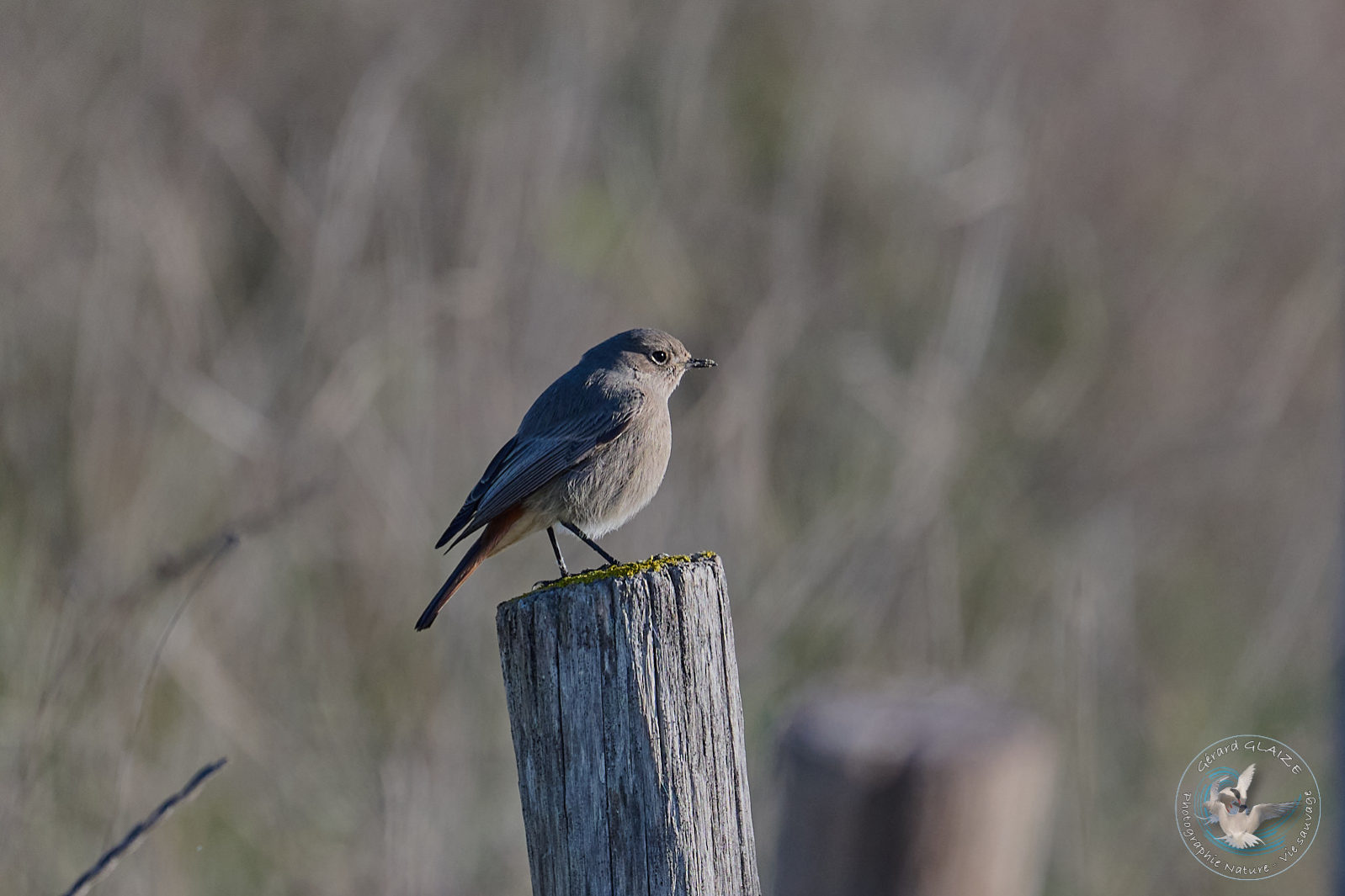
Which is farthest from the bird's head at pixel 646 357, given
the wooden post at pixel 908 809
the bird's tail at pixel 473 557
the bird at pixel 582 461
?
the wooden post at pixel 908 809

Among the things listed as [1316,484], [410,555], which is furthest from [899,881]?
[1316,484]

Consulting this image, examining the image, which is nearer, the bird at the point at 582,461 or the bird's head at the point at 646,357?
the bird at the point at 582,461

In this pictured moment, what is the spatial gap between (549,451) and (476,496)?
0.25 m

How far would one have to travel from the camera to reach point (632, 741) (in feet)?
7.24

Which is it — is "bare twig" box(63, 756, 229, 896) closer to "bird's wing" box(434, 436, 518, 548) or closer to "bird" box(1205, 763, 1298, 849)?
"bird's wing" box(434, 436, 518, 548)

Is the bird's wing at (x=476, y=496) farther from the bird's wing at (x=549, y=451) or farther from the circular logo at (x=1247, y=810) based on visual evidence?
the circular logo at (x=1247, y=810)

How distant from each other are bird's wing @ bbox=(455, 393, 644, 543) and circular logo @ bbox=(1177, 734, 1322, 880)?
6.70 ft

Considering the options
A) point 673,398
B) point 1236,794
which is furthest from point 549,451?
point 673,398

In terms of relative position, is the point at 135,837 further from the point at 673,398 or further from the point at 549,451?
the point at 673,398

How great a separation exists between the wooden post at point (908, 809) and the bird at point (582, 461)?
995mm

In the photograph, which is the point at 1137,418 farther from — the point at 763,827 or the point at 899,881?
the point at 899,881

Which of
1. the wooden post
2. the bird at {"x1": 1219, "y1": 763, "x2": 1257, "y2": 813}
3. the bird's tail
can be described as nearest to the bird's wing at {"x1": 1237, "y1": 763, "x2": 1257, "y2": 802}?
the bird at {"x1": 1219, "y1": 763, "x2": 1257, "y2": 813}

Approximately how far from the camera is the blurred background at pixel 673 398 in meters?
5.28

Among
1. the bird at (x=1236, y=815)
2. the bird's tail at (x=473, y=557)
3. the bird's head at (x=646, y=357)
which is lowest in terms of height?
the bird at (x=1236, y=815)
